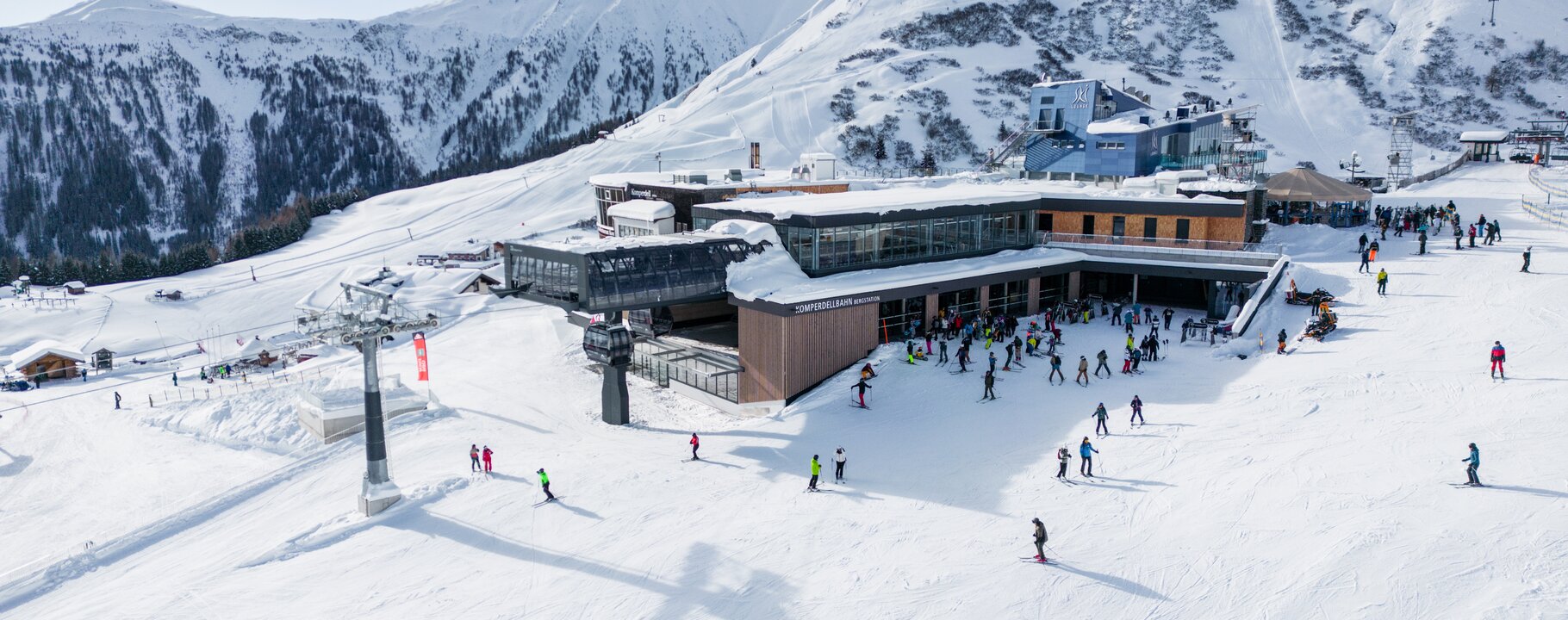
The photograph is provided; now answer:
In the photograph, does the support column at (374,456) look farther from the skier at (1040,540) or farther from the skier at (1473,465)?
the skier at (1473,465)

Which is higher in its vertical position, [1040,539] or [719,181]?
[719,181]

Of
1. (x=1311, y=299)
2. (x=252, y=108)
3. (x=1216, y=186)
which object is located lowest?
(x=1311, y=299)

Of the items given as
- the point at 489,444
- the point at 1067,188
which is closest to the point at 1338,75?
the point at 1067,188

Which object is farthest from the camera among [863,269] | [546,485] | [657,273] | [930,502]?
[863,269]

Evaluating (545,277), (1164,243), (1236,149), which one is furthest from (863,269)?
(1236,149)

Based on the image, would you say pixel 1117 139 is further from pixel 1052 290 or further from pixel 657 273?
pixel 657 273

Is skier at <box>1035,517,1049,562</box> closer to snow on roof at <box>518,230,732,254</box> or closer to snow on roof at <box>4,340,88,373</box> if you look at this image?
snow on roof at <box>518,230,732,254</box>

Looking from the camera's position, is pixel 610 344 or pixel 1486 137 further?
pixel 1486 137
